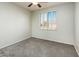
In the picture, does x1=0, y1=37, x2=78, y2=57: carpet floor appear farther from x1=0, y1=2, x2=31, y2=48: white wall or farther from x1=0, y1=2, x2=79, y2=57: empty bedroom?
x1=0, y1=2, x2=31, y2=48: white wall

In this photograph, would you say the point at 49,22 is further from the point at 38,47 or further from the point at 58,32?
the point at 38,47

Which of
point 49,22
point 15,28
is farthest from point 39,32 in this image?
point 15,28

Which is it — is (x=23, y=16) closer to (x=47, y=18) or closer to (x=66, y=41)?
(x=47, y=18)

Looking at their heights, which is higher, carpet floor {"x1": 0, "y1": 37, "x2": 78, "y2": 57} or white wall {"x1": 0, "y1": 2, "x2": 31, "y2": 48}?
white wall {"x1": 0, "y1": 2, "x2": 31, "y2": 48}

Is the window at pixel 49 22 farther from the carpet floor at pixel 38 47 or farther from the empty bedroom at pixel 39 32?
the carpet floor at pixel 38 47

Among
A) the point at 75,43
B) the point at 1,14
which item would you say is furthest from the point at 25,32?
the point at 75,43

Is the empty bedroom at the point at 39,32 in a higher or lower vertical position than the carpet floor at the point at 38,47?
higher

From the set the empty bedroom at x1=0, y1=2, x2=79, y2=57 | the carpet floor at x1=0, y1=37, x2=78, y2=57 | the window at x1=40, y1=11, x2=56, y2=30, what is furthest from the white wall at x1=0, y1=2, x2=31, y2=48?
the window at x1=40, y1=11, x2=56, y2=30

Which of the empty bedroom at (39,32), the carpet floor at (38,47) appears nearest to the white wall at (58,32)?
the empty bedroom at (39,32)

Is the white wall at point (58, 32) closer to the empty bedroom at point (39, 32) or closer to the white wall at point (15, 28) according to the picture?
the empty bedroom at point (39, 32)

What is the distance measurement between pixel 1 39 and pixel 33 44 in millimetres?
769

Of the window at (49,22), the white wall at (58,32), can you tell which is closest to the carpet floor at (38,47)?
the white wall at (58,32)

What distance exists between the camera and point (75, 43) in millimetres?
1651

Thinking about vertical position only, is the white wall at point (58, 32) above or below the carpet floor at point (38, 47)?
above
